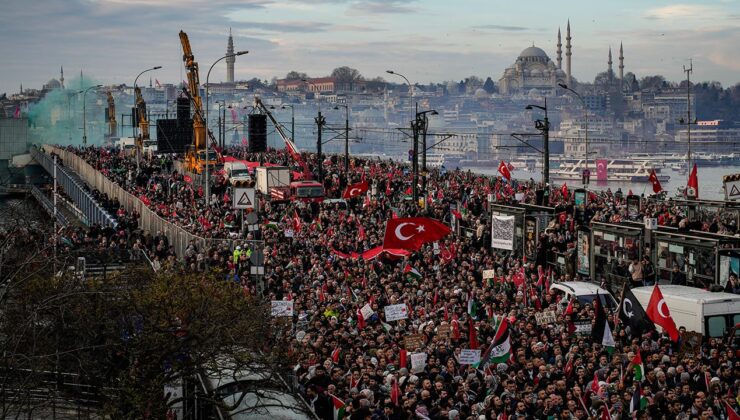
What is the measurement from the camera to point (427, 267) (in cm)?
2483

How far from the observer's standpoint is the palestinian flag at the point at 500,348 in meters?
16.3

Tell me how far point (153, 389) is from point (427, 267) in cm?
1315

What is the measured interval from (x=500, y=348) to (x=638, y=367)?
1.98 meters

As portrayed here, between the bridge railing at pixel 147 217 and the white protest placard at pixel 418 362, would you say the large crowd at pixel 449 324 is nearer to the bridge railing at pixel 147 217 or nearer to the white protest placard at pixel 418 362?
the white protest placard at pixel 418 362

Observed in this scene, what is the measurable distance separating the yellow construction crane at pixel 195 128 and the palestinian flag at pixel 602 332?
43006 millimetres

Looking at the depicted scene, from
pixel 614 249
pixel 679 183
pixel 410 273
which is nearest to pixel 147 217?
pixel 410 273

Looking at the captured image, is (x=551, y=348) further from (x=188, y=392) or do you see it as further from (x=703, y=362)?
(x=188, y=392)

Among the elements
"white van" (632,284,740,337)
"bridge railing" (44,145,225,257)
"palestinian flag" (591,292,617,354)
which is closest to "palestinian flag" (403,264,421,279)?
"white van" (632,284,740,337)

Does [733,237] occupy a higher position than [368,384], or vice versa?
[733,237]

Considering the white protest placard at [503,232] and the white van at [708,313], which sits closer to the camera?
the white van at [708,313]

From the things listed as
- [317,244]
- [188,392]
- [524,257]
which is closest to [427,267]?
[524,257]

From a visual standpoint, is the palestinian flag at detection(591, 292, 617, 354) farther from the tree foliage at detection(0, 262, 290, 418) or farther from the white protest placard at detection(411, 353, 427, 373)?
the tree foliage at detection(0, 262, 290, 418)

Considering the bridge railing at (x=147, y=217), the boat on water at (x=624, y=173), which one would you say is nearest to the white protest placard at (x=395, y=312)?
the bridge railing at (x=147, y=217)

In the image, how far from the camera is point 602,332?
17047mm
